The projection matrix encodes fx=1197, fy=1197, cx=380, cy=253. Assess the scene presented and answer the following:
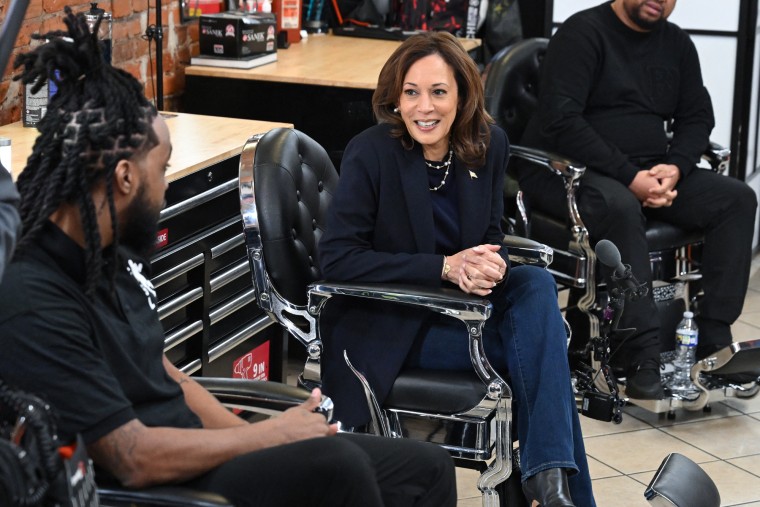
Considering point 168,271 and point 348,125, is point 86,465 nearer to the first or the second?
point 168,271

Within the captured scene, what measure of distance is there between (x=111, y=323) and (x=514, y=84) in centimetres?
257

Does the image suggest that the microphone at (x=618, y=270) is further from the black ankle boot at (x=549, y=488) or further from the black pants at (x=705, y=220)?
the black ankle boot at (x=549, y=488)

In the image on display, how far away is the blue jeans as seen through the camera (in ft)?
8.73

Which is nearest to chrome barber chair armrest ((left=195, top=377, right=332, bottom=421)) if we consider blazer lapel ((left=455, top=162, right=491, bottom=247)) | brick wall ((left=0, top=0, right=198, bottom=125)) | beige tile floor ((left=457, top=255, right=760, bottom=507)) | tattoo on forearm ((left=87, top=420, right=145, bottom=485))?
tattoo on forearm ((left=87, top=420, right=145, bottom=485))

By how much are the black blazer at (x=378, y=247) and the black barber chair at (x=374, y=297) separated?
39mm

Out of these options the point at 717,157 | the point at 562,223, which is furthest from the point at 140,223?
the point at 717,157

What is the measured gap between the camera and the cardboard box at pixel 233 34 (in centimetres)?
426

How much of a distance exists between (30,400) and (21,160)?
147 cm

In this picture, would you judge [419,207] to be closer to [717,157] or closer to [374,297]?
[374,297]

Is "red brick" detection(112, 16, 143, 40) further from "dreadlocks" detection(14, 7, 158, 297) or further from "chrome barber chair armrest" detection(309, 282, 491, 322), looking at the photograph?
"dreadlocks" detection(14, 7, 158, 297)

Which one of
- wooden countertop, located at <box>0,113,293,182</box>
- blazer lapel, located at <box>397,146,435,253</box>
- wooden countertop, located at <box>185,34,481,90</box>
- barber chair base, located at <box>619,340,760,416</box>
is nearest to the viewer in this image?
blazer lapel, located at <box>397,146,435,253</box>

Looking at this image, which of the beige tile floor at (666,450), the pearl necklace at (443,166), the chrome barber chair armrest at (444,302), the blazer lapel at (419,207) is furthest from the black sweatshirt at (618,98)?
the chrome barber chair armrest at (444,302)

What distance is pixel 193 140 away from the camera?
3.42 metres

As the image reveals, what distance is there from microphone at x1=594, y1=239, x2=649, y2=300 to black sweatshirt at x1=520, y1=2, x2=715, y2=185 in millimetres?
463
